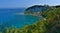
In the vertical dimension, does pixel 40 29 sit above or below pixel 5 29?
below

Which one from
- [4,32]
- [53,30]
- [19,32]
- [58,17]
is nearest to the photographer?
[4,32]

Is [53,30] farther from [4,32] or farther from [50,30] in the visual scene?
[4,32]

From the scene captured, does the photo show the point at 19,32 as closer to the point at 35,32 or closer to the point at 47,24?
the point at 35,32

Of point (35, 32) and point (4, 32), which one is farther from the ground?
point (4, 32)

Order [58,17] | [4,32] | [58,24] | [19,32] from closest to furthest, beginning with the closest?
1. [4,32]
2. [19,32]
3. [58,24]
4. [58,17]

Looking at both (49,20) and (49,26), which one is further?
(49,20)

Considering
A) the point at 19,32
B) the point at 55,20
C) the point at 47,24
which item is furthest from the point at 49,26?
the point at 19,32

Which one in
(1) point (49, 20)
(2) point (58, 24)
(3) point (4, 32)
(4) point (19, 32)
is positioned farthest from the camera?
(1) point (49, 20)

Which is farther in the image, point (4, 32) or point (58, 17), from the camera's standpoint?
point (58, 17)

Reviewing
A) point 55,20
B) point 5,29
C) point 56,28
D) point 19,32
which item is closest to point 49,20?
point 55,20
